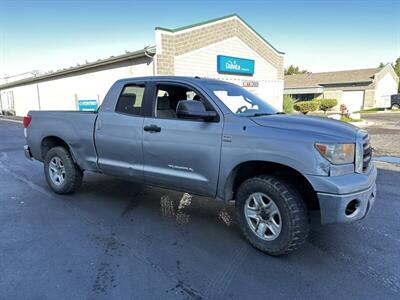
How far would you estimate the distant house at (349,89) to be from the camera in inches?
1538

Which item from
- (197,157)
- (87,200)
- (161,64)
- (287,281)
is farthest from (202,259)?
(161,64)

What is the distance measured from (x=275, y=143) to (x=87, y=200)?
346 cm

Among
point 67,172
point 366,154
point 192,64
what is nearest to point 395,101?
point 192,64

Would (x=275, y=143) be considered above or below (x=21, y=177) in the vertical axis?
above

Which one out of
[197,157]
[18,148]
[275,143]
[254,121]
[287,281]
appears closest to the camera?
[287,281]

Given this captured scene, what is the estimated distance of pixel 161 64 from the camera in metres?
13.2

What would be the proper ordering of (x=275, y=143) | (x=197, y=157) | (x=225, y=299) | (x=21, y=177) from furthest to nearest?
(x=21, y=177) < (x=197, y=157) < (x=275, y=143) < (x=225, y=299)

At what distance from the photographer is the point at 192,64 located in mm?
14742

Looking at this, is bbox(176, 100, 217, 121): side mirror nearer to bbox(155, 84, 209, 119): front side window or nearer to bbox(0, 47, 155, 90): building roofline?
bbox(155, 84, 209, 119): front side window

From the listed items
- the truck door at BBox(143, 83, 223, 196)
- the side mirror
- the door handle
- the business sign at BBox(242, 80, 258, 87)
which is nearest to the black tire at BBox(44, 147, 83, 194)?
the truck door at BBox(143, 83, 223, 196)

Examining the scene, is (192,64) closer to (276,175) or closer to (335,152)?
(276,175)

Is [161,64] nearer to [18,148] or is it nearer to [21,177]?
[18,148]

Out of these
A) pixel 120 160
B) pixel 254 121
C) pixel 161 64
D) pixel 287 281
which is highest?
pixel 161 64

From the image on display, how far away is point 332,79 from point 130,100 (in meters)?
42.2
